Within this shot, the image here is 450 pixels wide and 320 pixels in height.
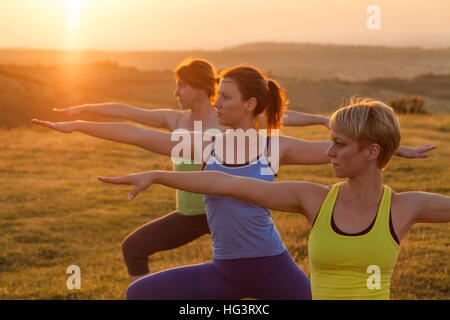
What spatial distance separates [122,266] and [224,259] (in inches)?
195

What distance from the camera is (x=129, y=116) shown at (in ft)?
21.3

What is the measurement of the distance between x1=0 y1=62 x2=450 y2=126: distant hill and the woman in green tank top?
30.5m

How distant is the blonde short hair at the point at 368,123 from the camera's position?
3154mm

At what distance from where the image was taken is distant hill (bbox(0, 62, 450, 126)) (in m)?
39.3

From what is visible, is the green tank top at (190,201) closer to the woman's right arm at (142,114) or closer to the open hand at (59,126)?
the woman's right arm at (142,114)

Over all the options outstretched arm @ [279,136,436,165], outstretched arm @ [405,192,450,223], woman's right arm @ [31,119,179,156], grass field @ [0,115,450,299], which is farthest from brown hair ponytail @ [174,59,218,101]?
outstretched arm @ [405,192,450,223]

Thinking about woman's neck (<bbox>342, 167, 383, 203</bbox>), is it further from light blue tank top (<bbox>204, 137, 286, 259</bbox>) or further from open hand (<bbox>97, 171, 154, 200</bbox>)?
open hand (<bbox>97, 171, 154, 200</bbox>)

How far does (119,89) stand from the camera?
56656mm

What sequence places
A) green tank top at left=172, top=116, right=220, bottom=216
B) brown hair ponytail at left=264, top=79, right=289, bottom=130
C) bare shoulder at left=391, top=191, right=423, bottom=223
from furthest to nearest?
green tank top at left=172, top=116, right=220, bottom=216 < brown hair ponytail at left=264, top=79, right=289, bottom=130 < bare shoulder at left=391, top=191, right=423, bottom=223

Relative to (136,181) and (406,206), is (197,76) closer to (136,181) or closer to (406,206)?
(136,181)

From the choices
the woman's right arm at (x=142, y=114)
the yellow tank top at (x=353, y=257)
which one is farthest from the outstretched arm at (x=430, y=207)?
the woman's right arm at (x=142, y=114)

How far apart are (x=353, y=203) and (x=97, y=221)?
8.61 meters

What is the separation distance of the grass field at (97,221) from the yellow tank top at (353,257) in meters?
4.19
